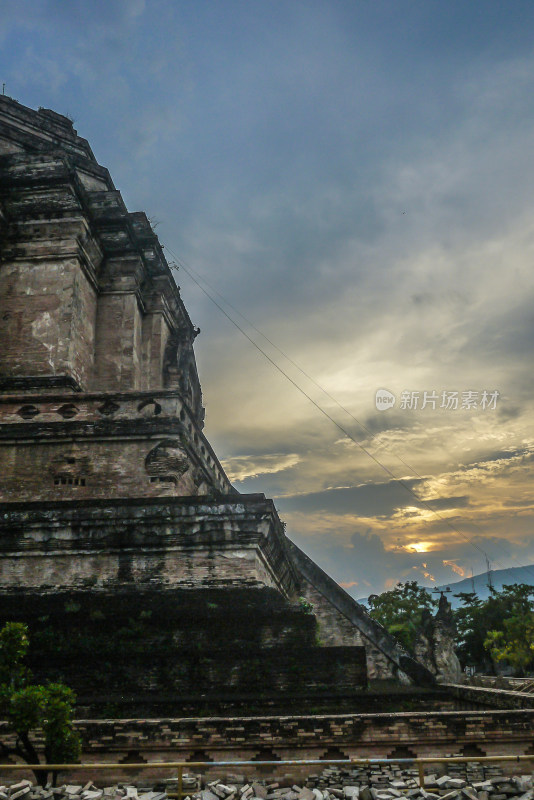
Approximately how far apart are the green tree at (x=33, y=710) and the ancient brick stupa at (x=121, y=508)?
1.28 meters

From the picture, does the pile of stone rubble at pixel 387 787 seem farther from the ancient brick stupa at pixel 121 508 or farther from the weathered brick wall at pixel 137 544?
the weathered brick wall at pixel 137 544

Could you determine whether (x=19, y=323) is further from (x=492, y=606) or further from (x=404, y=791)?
(x=492, y=606)

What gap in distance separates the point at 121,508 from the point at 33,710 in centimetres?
499

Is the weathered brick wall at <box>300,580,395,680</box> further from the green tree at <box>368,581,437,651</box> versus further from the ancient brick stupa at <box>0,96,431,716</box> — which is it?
the green tree at <box>368,581,437,651</box>

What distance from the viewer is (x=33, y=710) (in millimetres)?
7090

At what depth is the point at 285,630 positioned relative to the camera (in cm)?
964

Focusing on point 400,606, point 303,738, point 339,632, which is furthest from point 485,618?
point 303,738

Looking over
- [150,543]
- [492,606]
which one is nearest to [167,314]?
[150,543]

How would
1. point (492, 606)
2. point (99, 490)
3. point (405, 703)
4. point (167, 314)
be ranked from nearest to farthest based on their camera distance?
1. point (405, 703)
2. point (99, 490)
3. point (167, 314)
4. point (492, 606)

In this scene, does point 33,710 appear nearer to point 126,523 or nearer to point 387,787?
point 387,787

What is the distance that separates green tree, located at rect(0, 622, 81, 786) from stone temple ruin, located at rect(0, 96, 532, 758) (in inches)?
29.9

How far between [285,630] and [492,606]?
50.7 metres

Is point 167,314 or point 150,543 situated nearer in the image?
point 150,543

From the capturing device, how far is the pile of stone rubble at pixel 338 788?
22.8 ft
